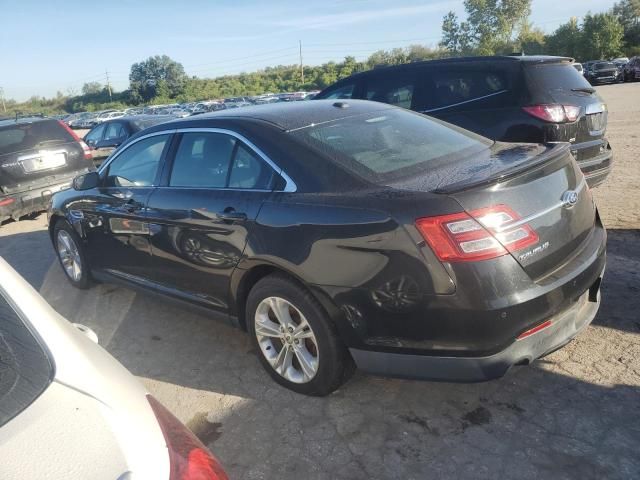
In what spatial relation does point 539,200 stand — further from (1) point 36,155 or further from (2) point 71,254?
(1) point 36,155

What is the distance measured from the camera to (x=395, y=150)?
3.14m

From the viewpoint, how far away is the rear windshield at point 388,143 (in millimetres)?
2896

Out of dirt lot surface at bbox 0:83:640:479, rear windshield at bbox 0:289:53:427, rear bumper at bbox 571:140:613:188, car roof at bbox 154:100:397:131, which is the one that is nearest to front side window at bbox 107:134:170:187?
car roof at bbox 154:100:397:131

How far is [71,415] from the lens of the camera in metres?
1.33

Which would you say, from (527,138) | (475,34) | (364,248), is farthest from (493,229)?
(475,34)

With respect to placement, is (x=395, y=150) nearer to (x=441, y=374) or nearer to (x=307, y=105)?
(x=307, y=105)

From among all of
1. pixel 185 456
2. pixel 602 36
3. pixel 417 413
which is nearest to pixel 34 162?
pixel 417 413

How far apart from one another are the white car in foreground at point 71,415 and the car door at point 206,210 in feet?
5.10

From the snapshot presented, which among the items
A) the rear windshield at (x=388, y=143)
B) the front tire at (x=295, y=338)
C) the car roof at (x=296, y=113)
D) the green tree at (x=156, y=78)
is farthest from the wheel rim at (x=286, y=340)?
the green tree at (x=156, y=78)

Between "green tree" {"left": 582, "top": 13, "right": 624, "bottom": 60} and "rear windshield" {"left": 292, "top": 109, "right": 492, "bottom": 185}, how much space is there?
61.2 m

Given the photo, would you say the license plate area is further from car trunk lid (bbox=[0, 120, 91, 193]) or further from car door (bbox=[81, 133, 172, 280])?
car door (bbox=[81, 133, 172, 280])

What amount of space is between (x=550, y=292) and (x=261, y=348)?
1651 mm

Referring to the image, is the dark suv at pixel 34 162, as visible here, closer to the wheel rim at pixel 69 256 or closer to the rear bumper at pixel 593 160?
the wheel rim at pixel 69 256

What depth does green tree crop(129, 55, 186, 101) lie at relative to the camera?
8975cm
